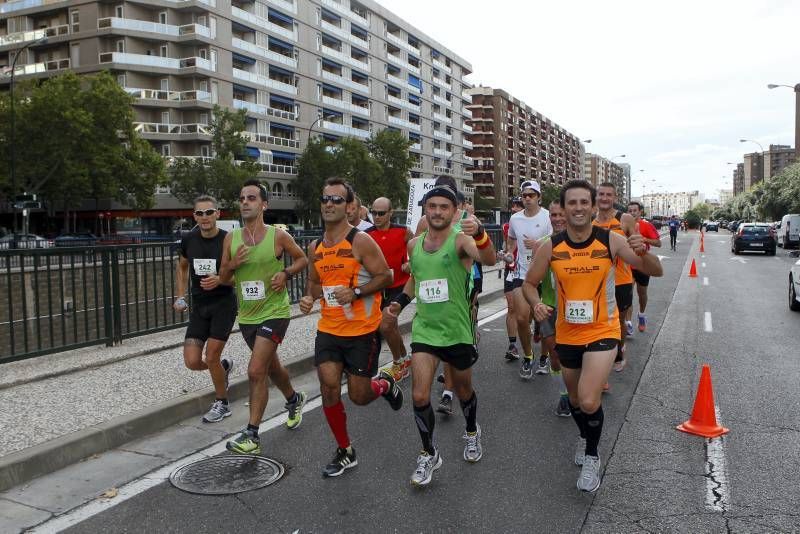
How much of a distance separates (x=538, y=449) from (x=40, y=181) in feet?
147

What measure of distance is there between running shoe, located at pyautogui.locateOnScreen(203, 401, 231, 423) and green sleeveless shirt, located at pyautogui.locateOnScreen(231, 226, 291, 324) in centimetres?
96

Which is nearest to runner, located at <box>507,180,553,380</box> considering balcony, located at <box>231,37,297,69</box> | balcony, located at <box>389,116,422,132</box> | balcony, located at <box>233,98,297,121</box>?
balcony, located at <box>233,98,297,121</box>

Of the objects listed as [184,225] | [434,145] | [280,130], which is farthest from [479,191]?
[184,225]

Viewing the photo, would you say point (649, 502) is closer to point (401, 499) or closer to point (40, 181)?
point (401, 499)

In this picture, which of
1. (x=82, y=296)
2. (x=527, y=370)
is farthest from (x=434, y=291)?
(x=82, y=296)

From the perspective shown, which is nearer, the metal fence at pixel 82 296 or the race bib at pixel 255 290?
the race bib at pixel 255 290

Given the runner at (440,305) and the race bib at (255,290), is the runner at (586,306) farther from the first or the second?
the race bib at (255,290)

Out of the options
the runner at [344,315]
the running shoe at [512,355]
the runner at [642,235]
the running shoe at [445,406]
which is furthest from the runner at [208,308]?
the runner at [642,235]

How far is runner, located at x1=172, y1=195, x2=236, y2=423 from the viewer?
5668mm

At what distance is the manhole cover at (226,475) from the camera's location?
430 cm

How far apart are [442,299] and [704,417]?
2.53m

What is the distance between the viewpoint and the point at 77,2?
52.8 meters

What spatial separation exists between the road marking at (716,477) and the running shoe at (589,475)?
0.62 m

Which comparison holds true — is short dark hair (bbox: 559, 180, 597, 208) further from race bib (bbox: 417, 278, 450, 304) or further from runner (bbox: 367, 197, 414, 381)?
runner (bbox: 367, 197, 414, 381)
